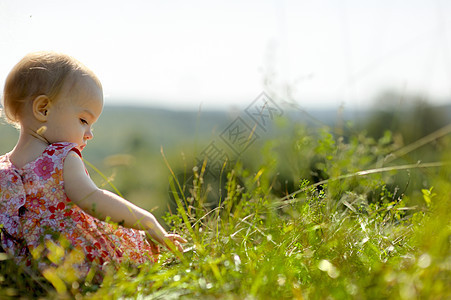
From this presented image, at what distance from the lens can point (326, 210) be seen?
2119 mm

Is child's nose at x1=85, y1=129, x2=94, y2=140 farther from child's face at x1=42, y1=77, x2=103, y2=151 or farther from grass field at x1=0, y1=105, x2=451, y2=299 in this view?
grass field at x1=0, y1=105, x2=451, y2=299

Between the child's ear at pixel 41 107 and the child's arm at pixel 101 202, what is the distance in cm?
22

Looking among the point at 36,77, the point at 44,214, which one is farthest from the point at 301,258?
the point at 36,77

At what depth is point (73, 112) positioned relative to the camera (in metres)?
2.07

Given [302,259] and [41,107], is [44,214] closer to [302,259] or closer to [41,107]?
[41,107]

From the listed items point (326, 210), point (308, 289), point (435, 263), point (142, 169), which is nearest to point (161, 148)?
point (326, 210)

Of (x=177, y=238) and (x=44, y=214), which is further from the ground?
(x=44, y=214)

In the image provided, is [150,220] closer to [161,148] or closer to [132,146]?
[161,148]

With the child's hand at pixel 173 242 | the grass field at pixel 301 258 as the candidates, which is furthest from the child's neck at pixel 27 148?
the child's hand at pixel 173 242

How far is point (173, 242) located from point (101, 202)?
0.36 m

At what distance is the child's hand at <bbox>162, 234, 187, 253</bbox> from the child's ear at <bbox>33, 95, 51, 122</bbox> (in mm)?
773

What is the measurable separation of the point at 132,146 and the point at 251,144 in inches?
208

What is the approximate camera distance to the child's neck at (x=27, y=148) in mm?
2023

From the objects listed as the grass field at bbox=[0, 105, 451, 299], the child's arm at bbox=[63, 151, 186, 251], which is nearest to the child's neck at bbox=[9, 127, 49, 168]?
the child's arm at bbox=[63, 151, 186, 251]
